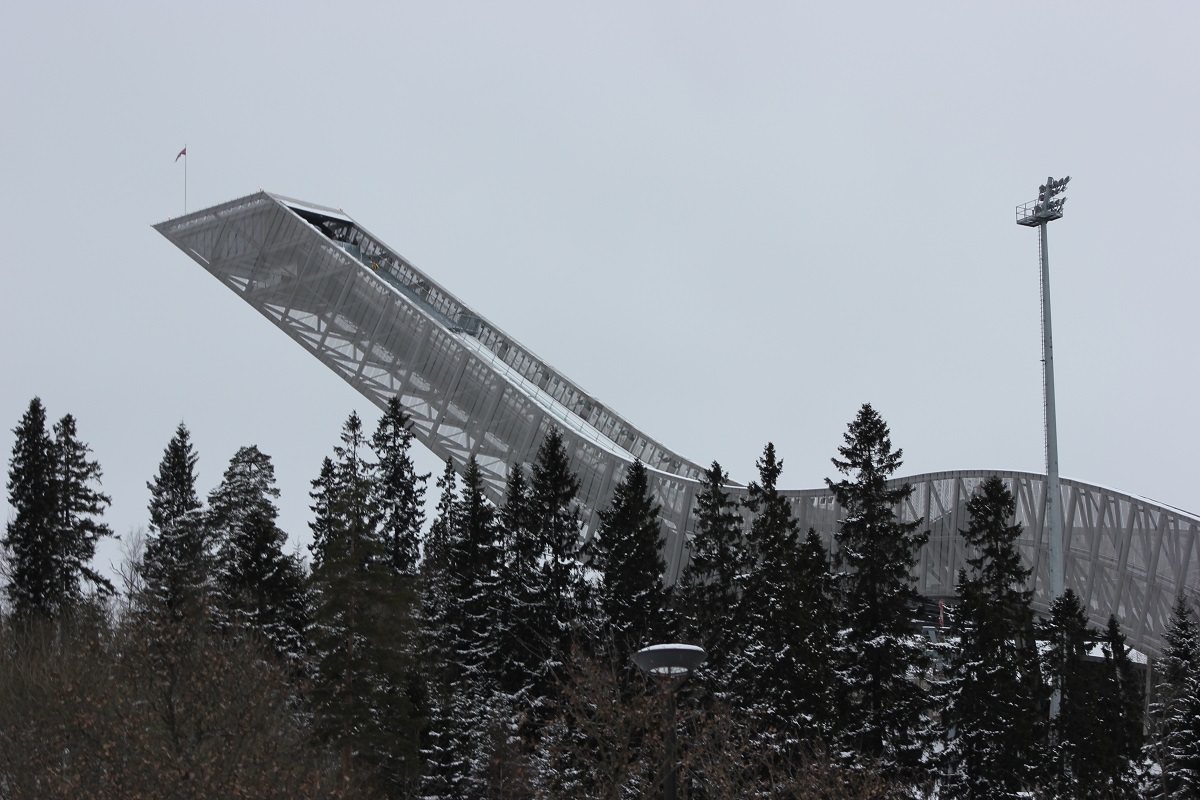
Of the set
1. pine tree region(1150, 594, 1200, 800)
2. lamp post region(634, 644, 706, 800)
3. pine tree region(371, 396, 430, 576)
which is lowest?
lamp post region(634, 644, 706, 800)

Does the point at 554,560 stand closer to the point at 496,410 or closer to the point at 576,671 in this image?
the point at 576,671

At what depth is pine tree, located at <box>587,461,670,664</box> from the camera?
126 ft

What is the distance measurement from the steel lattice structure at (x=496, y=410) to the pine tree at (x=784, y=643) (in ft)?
17.4

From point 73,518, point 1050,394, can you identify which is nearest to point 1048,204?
point 1050,394

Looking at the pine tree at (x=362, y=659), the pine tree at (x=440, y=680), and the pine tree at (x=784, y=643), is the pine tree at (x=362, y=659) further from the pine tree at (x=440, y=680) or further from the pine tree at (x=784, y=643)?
the pine tree at (x=784, y=643)

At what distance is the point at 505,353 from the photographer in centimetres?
6888

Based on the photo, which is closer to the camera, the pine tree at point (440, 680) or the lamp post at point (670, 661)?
the lamp post at point (670, 661)

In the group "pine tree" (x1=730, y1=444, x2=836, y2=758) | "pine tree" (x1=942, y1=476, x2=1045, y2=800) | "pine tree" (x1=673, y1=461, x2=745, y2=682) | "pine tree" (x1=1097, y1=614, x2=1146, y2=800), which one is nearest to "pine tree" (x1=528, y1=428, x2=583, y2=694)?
"pine tree" (x1=673, y1=461, x2=745, y2=682)

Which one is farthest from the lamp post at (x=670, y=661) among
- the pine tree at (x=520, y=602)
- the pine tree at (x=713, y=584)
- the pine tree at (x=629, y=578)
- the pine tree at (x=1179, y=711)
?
the pine tree at (x=520, y=602)

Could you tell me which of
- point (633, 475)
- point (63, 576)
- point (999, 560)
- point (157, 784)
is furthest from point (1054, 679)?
point (63, 576)

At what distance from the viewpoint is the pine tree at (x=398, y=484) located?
56.8m

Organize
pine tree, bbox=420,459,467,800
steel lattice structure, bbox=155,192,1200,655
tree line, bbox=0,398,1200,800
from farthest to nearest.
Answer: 1. steel lattice structure, bbox=155,192,1200,655
2. pine tree, bbox=420,459,467,800
3. tree line, bbox=0,398,1200,800

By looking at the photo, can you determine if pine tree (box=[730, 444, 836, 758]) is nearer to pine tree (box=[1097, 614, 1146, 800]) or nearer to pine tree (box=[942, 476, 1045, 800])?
pine tree (box=[942, 476, 1045, 800])

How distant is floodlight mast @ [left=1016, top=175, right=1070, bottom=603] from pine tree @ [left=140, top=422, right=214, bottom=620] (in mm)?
21764
